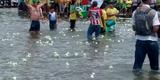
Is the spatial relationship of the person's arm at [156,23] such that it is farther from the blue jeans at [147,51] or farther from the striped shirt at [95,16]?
the striped shirt at [95,16]

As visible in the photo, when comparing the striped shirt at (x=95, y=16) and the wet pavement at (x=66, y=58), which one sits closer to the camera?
the wet pavement at (x=66, y=58)

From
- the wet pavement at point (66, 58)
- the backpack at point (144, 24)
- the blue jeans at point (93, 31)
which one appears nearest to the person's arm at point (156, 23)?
the backpack at point (144, 24)

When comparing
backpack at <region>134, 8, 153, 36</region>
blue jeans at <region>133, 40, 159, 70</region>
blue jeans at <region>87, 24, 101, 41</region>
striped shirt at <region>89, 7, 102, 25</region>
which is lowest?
blue jeans at <region>87, 24, 101, 41</region>

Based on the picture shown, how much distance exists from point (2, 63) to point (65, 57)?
7.27ft

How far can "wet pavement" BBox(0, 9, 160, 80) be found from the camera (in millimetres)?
13263

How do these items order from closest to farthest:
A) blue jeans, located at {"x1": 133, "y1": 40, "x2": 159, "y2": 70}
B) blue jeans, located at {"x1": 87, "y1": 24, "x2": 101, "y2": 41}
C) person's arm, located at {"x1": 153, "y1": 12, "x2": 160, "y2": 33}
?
person's arm, located at {"x1": 153, "y1": 12, "x2": 160, "y2": 33}
blue jeans, located at {"x1": 133, "y1": 40, "x2": 159, "y2": 70}
blue jeans, located at {"x1": 87, "y1": 24, "x2": 101, "y2": 41}

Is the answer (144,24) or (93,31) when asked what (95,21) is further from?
(144,24)

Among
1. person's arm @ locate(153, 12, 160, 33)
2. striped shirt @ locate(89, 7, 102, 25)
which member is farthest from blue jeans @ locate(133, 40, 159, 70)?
striped shirt @ locate(89, 7, 102, 25)

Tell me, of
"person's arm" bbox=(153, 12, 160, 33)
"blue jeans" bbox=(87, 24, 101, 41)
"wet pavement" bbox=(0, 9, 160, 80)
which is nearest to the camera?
"person's arm" bbox=(153, 12, 160, 33)

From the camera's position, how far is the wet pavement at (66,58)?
13.3m

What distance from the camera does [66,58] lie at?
16266mm

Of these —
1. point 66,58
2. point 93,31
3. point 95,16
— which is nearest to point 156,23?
point 66,58

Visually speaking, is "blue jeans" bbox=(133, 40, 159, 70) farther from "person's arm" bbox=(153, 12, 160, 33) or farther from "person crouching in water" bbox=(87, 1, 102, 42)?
"person crouching in water" bbox=(87, 1, 102, 42)

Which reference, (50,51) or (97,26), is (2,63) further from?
(97,26)
